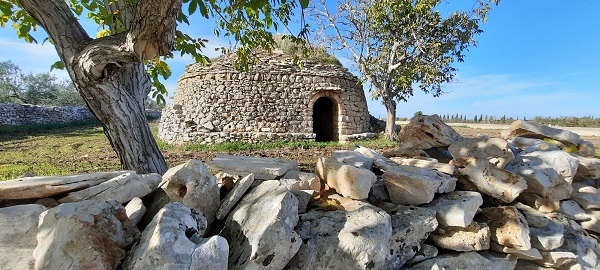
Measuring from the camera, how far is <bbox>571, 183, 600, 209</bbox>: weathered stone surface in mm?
3807

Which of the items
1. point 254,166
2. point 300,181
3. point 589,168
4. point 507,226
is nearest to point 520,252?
point 507,226

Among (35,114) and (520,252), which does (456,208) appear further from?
(35,114)

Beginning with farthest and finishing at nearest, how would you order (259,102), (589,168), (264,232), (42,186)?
1. (259,102)
2. (589,168)
3. (42,186)
4. (264,232)

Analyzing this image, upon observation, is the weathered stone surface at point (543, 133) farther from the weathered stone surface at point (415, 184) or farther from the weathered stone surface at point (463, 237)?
the weathered stone surface at point (463, 237)

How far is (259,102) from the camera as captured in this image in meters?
14.2

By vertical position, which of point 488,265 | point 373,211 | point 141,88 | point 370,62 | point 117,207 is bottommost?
point 488,265

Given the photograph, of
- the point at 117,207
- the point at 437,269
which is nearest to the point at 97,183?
the point at 117,207

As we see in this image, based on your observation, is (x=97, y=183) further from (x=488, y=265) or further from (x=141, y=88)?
(x=488, y=265)

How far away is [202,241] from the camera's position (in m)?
1.82

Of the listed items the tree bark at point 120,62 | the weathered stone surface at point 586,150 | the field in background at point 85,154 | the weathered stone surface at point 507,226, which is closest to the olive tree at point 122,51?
the tree bark at point 120,62

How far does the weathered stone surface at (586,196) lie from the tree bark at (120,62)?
4838mm

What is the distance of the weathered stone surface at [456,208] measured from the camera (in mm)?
2728

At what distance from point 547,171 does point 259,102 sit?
1168 centimetres

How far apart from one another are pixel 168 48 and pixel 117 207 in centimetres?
143
